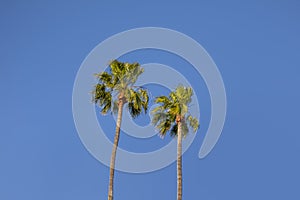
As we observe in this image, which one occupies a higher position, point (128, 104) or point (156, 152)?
point (128, 104)

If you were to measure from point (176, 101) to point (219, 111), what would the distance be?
11.6 feet

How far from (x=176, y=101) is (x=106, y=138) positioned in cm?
673

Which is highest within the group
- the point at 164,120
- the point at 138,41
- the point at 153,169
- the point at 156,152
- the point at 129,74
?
the point at 138,41

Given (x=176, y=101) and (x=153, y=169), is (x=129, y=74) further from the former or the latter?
(x=153, y=169)

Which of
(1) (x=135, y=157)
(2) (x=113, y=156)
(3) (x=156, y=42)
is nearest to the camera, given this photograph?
(2) (x=113, y=156)

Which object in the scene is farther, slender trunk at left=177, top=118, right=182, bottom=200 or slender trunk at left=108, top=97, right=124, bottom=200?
slender trunk at left=177, top=118, right=182, bottom=200

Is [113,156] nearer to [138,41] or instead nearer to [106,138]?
[106,138]

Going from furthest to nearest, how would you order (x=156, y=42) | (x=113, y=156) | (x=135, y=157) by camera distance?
(x=156, y=42)
(x=135, y=157)
(x=113, y=156)

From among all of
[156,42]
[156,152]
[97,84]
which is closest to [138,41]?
[156,42]

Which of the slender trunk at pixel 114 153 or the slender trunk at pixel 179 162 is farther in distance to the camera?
the slender trunk at pixel 179 162

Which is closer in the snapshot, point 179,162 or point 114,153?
point 114,153

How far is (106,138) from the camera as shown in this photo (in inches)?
1074

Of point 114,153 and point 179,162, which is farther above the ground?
point 179,162

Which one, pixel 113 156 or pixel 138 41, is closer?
pixel 113 156
